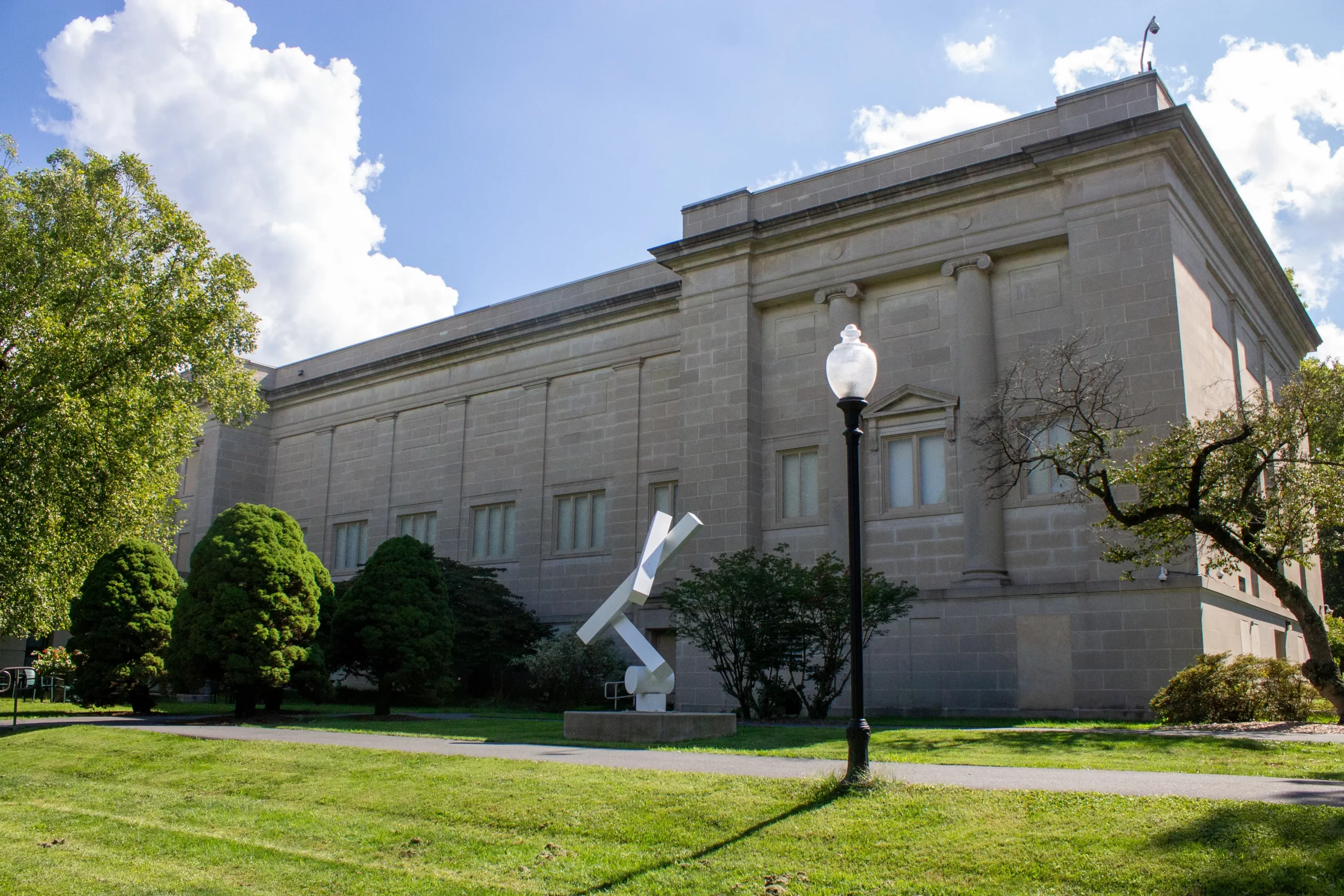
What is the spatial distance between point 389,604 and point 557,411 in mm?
12067

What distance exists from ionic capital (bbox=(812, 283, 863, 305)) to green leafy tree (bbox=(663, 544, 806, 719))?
832cm

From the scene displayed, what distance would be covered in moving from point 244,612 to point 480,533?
1458 centimetres

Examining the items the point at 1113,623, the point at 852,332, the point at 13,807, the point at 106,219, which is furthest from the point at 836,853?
the point at 106,219

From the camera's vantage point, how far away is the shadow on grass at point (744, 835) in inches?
313

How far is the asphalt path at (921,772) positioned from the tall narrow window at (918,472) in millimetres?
13382

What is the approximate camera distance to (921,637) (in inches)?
968

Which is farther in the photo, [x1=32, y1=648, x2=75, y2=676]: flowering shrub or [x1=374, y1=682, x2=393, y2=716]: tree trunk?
[x1=32, y1=648, x2=75, y2=676]: flowering shrub

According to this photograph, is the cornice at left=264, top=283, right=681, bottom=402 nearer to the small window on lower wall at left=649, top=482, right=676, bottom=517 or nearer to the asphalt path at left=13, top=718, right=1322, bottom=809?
the small window on lower wall at left=649, top=482, right=676, bottom=517

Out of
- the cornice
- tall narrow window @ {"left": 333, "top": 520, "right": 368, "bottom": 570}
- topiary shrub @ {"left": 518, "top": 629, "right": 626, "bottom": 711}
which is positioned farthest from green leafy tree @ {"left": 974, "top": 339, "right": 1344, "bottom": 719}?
tall narrow window @ {"left": 333, "top": 520, "right": 368, "bottom": 570}

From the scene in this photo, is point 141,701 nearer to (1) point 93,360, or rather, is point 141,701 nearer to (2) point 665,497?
(1) point 93,360

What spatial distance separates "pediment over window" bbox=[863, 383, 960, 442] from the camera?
2538 centimetres

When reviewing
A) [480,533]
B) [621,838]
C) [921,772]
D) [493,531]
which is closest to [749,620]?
[921,772]

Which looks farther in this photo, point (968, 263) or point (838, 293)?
point (838, 293)

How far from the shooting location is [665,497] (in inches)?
1266
